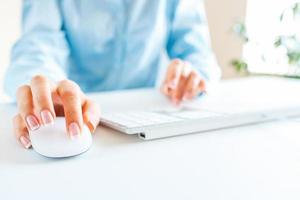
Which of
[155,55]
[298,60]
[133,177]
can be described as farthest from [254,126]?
[298,60]

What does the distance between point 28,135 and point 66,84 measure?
74mm

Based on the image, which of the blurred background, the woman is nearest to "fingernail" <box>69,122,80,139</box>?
the woman

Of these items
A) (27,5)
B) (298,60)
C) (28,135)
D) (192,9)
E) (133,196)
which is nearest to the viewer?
(133,196)

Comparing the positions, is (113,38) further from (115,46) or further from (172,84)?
(172,84)

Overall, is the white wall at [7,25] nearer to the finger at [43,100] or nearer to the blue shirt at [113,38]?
the blue shirt at [113,38]

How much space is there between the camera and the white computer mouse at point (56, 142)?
0.29 meters

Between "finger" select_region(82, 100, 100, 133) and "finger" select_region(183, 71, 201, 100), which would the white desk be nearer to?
"finger" select_region(82, 100, 100, 133)

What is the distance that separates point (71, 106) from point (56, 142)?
0.15 ft

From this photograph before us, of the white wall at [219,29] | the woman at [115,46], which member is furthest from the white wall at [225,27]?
the woman at [115,46]

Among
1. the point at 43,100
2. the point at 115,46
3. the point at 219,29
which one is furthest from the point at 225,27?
the point at 43,100

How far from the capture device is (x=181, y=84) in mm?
592

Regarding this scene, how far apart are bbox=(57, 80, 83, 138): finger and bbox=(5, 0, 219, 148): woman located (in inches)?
7.7

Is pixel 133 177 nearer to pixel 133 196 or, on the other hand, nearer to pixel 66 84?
pixel 133 196

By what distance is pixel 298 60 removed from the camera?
1018mm
